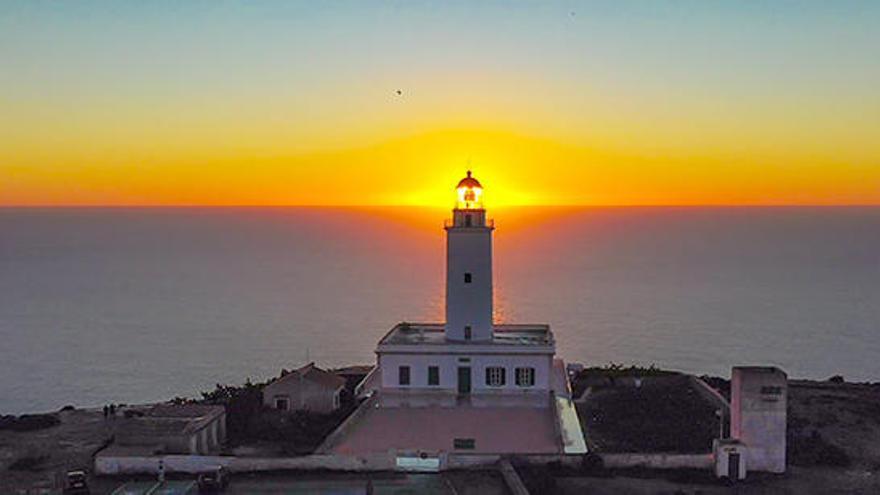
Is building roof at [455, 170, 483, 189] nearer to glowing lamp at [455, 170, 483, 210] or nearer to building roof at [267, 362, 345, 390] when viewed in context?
glowing lamp at [455, 170, 483, 210]

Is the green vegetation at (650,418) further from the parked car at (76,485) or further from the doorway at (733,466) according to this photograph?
the parked car at (76,485)

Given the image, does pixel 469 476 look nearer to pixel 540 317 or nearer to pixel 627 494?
pixel 627 494

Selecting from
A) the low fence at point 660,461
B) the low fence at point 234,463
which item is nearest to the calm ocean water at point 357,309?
the low fence at point 234,463

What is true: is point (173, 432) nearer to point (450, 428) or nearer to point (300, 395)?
point (300, 395)

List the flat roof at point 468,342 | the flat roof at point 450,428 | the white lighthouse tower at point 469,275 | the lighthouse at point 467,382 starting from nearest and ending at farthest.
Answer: the flat roof at point 450,428, the lighthouse at point 467,382, the flat roof at point 468,342, the white lighthouse tower at point 469,275

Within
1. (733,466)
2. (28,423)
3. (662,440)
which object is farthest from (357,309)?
(733,466)

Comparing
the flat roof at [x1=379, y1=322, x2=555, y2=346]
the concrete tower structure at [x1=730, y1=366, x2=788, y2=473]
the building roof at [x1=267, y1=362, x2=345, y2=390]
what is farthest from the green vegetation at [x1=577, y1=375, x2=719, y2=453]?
the building roof at [x1=267, y1=362, x2=345, y2=390]
